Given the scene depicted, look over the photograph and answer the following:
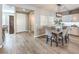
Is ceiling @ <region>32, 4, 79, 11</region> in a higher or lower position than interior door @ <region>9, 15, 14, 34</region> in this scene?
higher

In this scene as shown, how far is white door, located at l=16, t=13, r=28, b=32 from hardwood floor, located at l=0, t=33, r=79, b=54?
186 mm

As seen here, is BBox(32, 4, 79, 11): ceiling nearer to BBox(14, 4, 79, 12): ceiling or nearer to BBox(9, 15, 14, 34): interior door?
BBox(14, 4, 79, 12): ceiling

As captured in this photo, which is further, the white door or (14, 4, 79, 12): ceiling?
the white door

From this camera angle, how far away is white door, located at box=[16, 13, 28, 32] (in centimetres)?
314

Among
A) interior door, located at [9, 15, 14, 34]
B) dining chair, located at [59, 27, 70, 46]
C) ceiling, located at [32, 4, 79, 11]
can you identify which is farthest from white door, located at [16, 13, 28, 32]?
dining chair, located at [59, 27, 70, 46]

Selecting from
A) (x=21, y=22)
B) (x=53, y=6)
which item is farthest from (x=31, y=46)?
(x=53, y=6)

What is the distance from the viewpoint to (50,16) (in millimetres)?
3150

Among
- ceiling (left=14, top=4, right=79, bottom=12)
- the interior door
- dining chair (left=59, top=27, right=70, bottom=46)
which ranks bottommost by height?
dining chair (left=59, top=27, right=70, bottom=46)

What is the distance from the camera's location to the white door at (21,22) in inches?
124

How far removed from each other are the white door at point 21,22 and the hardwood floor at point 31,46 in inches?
7.3

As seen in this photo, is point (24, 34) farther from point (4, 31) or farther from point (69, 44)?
point (69, 44)

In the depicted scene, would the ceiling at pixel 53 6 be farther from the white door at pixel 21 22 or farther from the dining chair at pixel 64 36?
the dining chair at pixel 64 36

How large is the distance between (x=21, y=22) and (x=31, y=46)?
792mm
